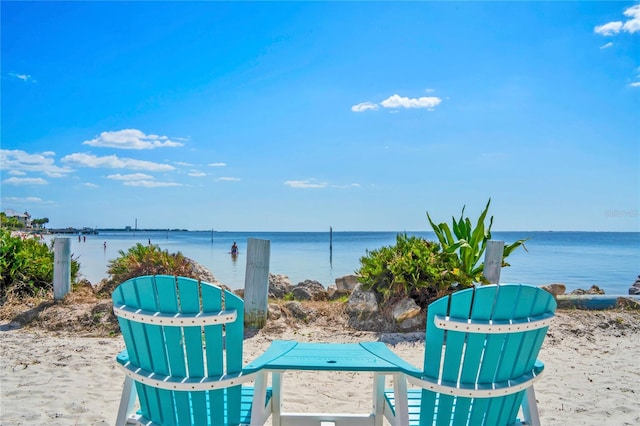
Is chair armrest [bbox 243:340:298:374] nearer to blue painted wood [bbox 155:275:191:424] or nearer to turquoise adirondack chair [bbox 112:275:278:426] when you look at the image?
turquoise adirondack chair [bbox 112:275:278:426]

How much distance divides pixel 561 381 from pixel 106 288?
6.67m

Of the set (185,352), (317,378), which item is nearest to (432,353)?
(185,352)

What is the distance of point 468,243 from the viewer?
6.55 m

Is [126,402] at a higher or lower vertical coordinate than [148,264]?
lower

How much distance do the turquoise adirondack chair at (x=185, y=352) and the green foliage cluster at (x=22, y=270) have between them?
634 cm

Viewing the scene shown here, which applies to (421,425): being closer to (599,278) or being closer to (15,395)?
(15,395)

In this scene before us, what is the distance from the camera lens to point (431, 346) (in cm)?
211

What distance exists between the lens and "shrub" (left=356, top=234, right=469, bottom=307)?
6086mm

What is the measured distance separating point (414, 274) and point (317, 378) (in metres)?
2.32

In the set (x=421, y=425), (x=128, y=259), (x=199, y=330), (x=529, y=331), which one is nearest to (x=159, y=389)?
(x=199, y=330)

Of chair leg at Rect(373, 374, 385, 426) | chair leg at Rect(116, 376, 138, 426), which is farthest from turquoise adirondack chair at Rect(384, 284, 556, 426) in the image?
chair leg at Rect(116, 376, 138, 426)

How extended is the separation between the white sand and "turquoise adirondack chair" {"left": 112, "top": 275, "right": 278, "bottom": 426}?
1366 mm

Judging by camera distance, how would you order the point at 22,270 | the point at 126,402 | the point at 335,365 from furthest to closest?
1. the point at 22,270
2. the point at 126,402
3. the point at 335,365

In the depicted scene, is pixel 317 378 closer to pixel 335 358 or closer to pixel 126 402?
pixel 335 358
